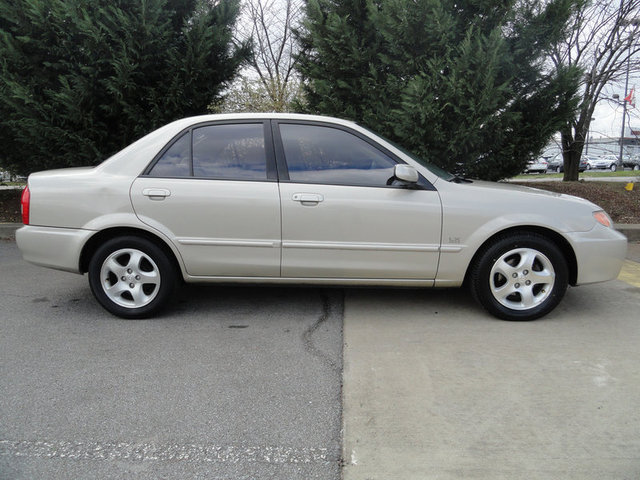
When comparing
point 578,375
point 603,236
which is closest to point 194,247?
point 578,375

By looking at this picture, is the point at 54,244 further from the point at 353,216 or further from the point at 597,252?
the point at 597,252

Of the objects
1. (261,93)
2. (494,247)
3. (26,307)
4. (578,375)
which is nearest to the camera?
(578,375)

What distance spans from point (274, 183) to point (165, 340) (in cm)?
143

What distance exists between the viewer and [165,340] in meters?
3.60

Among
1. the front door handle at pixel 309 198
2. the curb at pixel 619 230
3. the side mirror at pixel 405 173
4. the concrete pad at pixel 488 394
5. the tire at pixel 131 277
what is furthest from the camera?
the curb at pixel 619 230

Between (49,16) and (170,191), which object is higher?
(49,16)

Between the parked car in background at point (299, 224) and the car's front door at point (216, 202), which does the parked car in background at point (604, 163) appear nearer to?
the parked car in background at point (299, 224)

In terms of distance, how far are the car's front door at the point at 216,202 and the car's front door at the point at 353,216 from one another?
0.47ft

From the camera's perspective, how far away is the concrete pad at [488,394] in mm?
2174

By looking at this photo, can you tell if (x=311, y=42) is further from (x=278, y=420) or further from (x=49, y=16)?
(x=278, y=420)

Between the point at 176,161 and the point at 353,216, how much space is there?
4.86ft

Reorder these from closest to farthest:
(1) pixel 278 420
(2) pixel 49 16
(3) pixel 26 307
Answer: (1) pixel 278 420 < (3) pixel 26 307 < (2) pixel 49 16

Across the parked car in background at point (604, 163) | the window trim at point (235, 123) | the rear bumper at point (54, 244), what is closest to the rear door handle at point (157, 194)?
the window trim at point (235, 123)

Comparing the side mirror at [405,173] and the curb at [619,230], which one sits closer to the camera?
the side mirror at [405,173]
